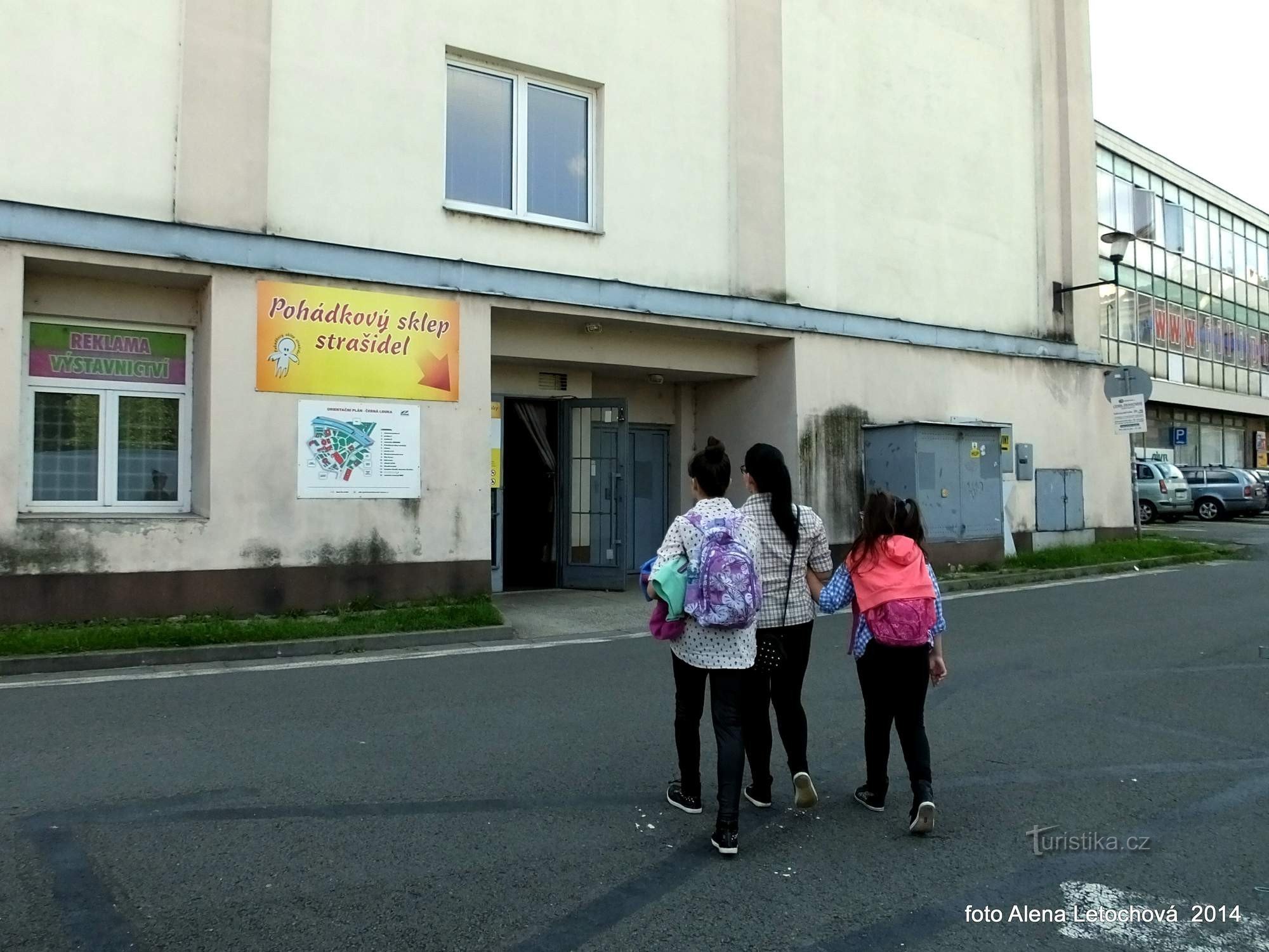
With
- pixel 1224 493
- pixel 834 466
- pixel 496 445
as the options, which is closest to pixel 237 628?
pixel 496 445

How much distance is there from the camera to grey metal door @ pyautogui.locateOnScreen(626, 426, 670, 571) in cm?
1564

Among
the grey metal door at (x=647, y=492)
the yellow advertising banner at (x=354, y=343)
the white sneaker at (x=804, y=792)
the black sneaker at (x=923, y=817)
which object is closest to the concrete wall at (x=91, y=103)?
the yellow advertising banner at (x=354, y=343)

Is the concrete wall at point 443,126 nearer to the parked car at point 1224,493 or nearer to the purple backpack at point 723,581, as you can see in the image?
the purple backpack at point 723,581

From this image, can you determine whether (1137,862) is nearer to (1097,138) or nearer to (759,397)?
(759,397)

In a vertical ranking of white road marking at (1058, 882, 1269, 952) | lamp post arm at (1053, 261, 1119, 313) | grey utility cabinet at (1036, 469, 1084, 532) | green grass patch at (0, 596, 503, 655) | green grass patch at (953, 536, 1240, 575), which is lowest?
white road marking at (1058, 882, 1269, 952)

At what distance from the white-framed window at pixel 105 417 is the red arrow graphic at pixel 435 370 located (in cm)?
243

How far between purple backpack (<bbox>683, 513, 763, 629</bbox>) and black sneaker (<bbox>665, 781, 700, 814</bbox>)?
0.94 meters

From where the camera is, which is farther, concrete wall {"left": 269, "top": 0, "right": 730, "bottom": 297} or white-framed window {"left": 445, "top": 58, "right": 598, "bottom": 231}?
white-framed window {"left": 445, "top": 58, "right": 598, "bottom": 231}

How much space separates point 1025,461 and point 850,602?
13.6 metres

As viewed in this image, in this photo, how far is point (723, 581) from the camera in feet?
14.2

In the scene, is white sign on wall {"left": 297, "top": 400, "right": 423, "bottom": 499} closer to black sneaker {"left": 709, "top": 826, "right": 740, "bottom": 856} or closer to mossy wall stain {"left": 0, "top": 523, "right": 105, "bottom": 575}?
mossy wall stain {"left": 0, "top": 523, "right": 105, "bottom": 575}

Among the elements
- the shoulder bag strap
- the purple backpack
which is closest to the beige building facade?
the shoulder bag strap

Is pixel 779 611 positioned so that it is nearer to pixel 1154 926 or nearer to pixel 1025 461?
pixel 1154 926

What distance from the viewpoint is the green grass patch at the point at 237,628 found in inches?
345
